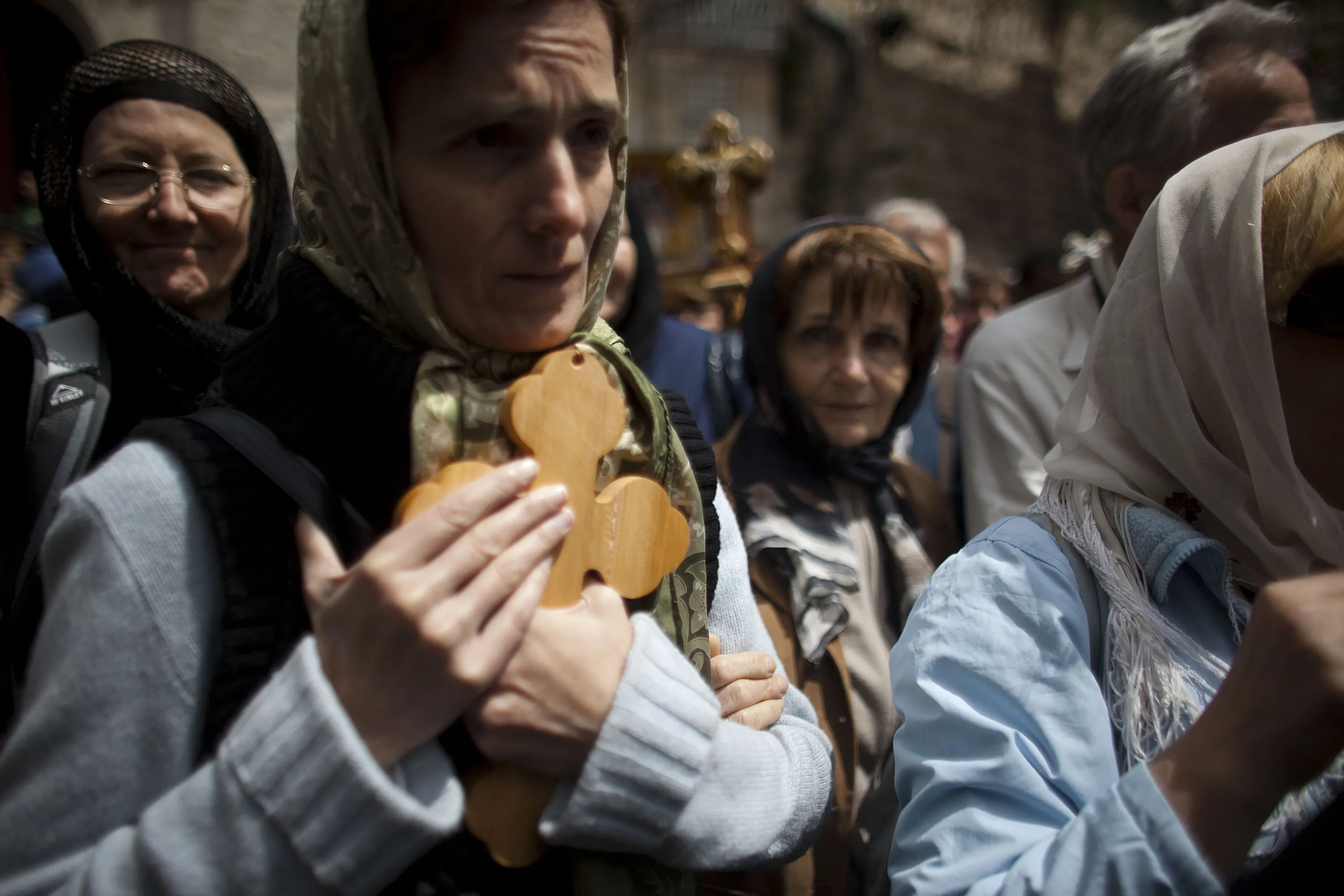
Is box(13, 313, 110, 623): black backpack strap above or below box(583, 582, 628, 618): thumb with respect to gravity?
below

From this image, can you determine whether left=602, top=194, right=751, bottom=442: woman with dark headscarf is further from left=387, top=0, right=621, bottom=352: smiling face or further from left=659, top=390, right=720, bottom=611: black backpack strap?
left=387, top=0, right=621, bottom=352: smiling face

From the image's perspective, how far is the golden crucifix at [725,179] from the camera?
14.6ft

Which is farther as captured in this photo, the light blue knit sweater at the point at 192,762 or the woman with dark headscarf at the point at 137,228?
the woman with dark headscarf at the point at 137,228

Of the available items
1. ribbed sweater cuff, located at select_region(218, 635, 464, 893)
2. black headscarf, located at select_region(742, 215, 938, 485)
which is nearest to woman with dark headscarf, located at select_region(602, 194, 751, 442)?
black headscarf, located at select_region(742, 215, 938, 485)

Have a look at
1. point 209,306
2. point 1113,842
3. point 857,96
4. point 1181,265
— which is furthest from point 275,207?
point 857,96

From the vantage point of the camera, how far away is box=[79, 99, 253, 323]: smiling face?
1844 mm

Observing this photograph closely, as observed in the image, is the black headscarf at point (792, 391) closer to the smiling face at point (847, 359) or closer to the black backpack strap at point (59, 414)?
the smiling face at point (847, 359)

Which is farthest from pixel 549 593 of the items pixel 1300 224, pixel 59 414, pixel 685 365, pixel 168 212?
pixel 685 365

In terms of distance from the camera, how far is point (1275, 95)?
236cm

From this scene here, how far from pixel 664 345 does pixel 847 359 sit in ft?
3.34

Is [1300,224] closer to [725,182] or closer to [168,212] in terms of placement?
[168,212]

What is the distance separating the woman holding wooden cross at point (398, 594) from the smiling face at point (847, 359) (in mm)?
1443

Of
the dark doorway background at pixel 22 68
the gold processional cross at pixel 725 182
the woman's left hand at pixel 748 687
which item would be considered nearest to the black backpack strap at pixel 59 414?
the woman's left hand at pixel 748 687

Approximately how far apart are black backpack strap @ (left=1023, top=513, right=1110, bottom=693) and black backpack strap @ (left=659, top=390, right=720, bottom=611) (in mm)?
505
